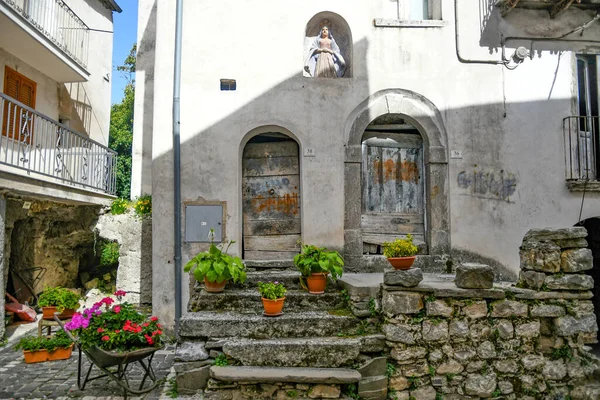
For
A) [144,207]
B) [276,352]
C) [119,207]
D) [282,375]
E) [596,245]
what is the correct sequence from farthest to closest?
1. [119,207]
2. [596,245]
3. [144,207]
4. [276,352]
5. [282,375]

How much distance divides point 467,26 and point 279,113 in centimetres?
348

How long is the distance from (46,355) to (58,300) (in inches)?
41.8

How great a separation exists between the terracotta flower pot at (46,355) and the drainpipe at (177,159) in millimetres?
1529

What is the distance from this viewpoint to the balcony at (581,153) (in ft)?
23.7

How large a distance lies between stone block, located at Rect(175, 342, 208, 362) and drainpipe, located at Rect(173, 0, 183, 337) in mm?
2335

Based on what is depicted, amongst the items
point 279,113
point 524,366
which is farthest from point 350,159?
point 524,366

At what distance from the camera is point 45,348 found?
610cm

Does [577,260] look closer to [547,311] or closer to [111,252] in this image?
[547,311]

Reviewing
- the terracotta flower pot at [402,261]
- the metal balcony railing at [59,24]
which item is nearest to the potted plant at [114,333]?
the terracotta flower pot at [402,261]

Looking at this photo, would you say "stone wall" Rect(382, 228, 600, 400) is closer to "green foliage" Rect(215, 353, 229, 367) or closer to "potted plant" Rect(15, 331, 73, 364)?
"green foliage" Rect(215, 353, 229, 367)

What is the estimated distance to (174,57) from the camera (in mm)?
7113

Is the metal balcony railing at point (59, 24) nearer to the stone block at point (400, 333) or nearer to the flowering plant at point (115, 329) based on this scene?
the flowering plant at point (115, 329)

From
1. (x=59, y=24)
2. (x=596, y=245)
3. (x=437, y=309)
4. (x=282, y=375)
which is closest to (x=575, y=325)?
(x=437, y=309)

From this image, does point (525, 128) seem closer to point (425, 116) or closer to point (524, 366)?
point (425, 116)
